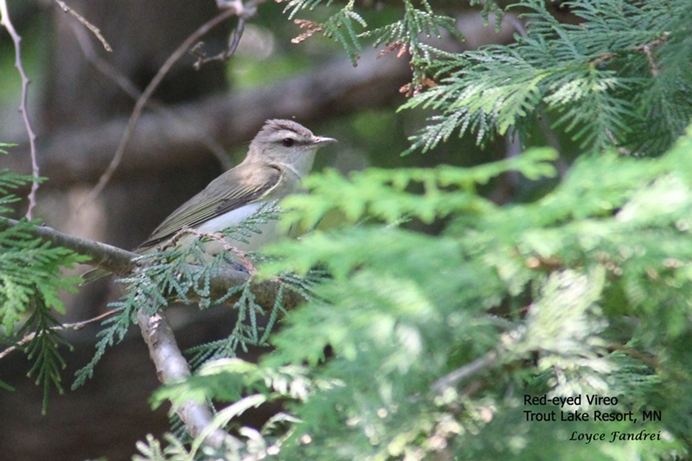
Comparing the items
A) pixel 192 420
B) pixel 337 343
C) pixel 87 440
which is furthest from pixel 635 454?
pixel 87 440

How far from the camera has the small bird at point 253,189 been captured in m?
5.68

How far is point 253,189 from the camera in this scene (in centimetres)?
605

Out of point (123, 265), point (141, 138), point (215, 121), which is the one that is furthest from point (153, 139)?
point (123, 265)

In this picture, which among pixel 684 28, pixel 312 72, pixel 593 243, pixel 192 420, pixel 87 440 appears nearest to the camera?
pixel 593 243

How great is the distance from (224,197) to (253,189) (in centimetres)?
22

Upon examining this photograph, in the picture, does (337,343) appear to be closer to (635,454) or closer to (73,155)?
(635,454)

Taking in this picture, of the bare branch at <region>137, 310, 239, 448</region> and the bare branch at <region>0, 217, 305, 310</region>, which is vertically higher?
the bare branch at <region>0, 217, 305, 310</region>

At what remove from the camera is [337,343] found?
148 centimetres

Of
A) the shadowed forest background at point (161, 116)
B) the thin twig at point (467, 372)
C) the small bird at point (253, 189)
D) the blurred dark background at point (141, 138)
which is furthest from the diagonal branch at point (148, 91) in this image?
the thin twig at point (467, 372)

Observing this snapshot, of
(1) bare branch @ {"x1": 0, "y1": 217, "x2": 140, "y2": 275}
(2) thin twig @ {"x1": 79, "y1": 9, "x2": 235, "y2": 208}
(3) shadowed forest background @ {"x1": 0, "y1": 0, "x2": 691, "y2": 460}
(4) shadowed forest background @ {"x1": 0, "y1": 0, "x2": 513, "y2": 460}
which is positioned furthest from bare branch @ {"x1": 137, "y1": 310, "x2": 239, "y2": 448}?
(4) shadowed forest background @ {"x1": 0, "y1": 0, "x2": 513, "y2": 460}

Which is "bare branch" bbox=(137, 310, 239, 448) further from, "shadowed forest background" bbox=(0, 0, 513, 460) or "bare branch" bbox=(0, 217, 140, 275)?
"shadowed forest background" bbox=(0, 0, 513, 460)

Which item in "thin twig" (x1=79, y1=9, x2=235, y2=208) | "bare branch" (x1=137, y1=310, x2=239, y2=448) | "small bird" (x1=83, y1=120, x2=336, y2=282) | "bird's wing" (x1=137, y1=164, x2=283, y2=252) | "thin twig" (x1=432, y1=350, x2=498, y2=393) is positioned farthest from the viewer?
"bird's wing" (x1=137, y1=164, x2=283, y2=252)

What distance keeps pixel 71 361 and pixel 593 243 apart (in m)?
5.32

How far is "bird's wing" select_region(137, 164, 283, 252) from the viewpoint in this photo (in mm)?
5898
